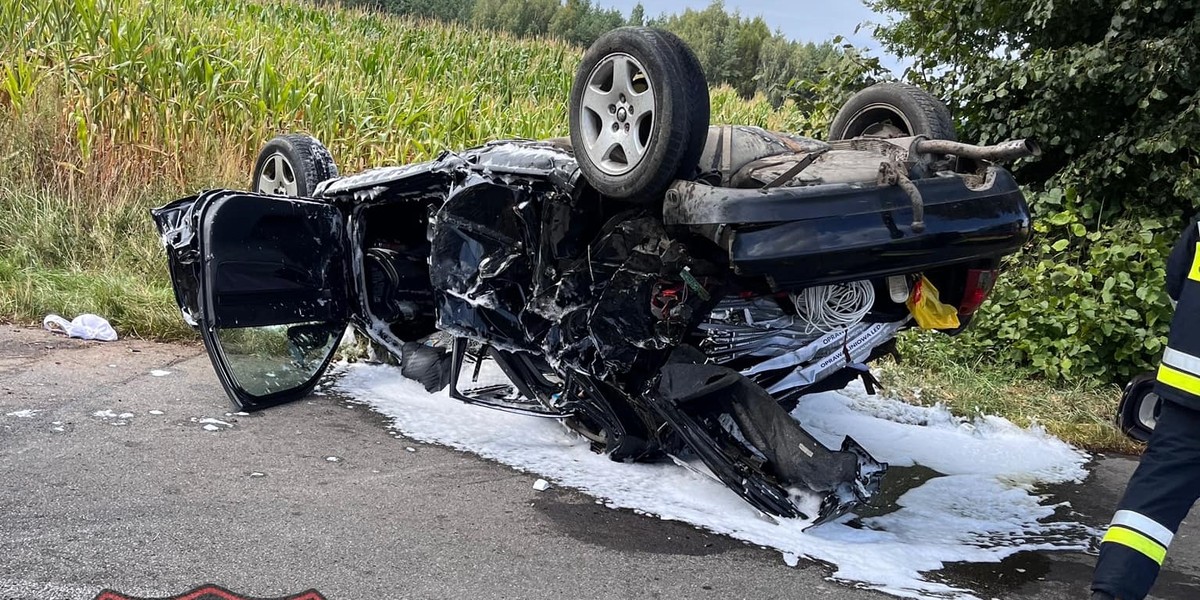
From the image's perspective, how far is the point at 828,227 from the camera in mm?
2891

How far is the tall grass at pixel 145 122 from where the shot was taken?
6430 millimetres

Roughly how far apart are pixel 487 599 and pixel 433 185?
214cm

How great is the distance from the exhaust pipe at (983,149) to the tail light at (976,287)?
0.41 metres

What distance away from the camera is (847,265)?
2928mm

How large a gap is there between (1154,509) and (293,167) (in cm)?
447

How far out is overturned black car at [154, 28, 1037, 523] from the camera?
296cm

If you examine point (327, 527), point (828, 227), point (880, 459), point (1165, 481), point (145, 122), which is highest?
point (828, 227)

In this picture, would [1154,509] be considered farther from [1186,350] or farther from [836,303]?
[836,303]

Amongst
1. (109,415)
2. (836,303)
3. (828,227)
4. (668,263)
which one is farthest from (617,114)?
(109,415)

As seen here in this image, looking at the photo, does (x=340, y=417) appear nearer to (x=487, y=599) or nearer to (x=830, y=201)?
(x=487, y=599)

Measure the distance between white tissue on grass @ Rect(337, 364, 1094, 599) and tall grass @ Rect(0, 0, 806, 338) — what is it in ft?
7.58

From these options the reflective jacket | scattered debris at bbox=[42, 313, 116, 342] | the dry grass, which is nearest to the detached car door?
scattered debris at bbox=[42, 313, 116, 342]

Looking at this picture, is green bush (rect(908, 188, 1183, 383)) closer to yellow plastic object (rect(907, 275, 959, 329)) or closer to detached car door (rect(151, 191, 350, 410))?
yellow plastic object (rect(907, 275, 959, 329))

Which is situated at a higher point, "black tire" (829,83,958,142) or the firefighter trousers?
"black tire" (829,83,958,142)
